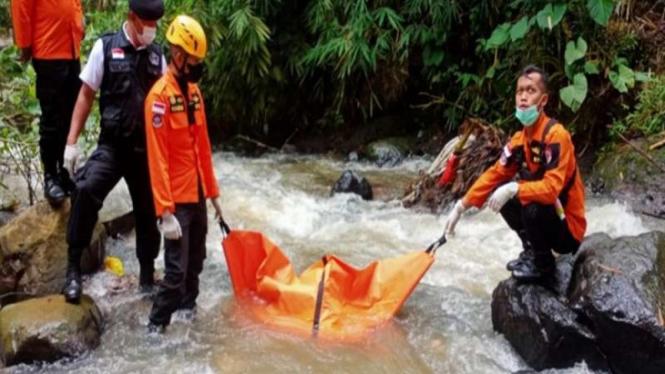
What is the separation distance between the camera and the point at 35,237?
3.86 m

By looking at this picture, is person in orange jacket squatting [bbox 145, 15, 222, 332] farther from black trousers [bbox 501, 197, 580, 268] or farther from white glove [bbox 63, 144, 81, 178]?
black trousers [bbox 501, 197, 580, 268]

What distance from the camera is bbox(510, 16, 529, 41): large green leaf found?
6.07m

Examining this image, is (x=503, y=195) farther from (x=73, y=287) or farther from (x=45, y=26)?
(x=45, y=26)

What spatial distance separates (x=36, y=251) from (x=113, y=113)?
104 cm

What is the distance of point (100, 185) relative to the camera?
3432mm

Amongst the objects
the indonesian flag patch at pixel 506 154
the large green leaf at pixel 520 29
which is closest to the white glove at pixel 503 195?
the indonesian flag patch at pixel 506 154

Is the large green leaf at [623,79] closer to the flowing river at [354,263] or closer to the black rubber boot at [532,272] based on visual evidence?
the flowing river at [354,263]

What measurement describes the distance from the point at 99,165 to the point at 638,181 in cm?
429

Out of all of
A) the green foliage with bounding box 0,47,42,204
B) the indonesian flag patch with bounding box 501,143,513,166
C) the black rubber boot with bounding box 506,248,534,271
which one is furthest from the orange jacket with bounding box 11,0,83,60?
the black rubber boot with bounding box 506,248,534,271

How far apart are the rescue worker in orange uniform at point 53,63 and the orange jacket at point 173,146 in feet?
2.67

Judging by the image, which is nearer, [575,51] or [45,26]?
[45,26]

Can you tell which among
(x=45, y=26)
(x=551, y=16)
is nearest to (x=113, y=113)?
(x=45, y=26)

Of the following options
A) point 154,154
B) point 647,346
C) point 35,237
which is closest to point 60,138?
point 35,237

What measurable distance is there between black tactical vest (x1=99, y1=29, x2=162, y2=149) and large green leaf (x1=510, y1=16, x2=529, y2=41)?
12.3 feet
